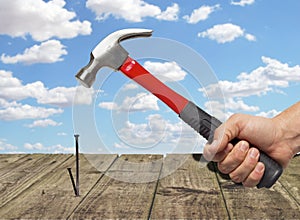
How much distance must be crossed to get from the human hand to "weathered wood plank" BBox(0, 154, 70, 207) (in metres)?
1.04

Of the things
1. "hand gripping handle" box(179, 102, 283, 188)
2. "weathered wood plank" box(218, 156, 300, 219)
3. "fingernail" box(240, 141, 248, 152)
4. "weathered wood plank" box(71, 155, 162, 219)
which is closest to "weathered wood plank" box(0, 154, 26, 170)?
"weathered wood plank" box(71, 155, 162, 219)

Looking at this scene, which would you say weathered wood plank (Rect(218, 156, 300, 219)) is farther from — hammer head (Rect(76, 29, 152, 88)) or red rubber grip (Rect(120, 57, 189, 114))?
hammer head (Rect(76, 29, 152, 88))

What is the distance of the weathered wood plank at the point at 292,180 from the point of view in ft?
8.41

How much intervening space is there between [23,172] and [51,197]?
68 centimetres

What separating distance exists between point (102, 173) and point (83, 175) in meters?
→ 0.11

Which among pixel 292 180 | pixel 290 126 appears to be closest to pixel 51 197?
pixel 290 126

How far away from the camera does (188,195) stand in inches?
97.1

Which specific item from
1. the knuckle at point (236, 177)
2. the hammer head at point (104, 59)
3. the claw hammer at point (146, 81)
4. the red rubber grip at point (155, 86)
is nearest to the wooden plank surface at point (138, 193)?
the knuckle at point (236, 177)

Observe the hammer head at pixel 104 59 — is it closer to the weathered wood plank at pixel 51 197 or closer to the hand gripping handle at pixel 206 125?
the hand gripping handle at pixel 206 125

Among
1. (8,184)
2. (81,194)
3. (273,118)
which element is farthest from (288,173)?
(8,184)

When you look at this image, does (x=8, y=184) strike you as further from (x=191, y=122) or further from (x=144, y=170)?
(x=191, y=122)

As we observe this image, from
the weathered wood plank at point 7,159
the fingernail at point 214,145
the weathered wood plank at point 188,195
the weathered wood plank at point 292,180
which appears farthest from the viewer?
the weathered wood plank at point 7,159

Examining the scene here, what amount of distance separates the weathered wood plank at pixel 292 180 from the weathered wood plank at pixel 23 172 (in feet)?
4.37

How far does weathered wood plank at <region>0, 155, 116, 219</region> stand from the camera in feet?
7.38
